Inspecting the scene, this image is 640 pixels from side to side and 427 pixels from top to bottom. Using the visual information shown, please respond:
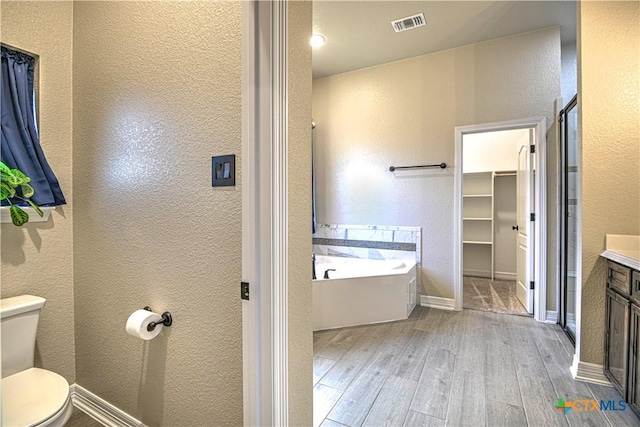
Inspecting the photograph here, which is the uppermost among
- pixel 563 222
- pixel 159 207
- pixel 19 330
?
pixel 159 207

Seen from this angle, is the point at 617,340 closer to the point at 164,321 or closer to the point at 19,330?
the point at 164,321

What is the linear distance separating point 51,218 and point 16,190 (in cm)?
20

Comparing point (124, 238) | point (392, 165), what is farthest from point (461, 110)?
point (124, 238)

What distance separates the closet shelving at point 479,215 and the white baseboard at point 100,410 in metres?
4.85

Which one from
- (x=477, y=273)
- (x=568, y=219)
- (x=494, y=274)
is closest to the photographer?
(x=568, y=219)

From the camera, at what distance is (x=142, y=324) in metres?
1.24

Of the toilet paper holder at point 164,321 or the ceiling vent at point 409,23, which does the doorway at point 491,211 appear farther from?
the toilet paper holder at point 164,321

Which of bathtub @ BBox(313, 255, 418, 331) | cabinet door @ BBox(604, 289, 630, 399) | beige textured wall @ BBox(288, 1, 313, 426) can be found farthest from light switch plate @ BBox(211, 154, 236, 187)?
cabinet door @ BBox(604, 289, 630, 399)

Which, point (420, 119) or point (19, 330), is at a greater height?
point (420, 119)

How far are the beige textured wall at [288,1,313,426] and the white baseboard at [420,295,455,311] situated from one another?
2.58 m

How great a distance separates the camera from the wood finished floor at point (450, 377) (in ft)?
5.47

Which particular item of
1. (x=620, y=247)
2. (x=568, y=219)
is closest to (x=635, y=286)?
(x=620, y=247)

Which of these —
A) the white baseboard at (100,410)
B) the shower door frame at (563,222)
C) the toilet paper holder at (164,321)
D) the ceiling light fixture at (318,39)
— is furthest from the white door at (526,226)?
the white baseboard at (100,410)

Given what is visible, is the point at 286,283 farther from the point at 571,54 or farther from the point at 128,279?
the point at 571,54
